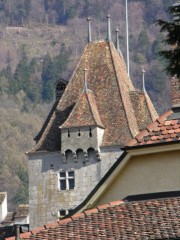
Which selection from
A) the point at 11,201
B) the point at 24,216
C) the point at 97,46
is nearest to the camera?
the point at 97,46

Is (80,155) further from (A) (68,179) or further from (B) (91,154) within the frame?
(A) (68,179)

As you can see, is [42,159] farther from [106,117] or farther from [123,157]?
[123,157]

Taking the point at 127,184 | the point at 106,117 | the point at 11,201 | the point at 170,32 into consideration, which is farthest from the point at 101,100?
the point at 11,201

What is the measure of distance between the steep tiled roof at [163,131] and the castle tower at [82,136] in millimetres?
48075

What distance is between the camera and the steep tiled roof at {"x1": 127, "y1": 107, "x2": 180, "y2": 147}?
75.7 ft

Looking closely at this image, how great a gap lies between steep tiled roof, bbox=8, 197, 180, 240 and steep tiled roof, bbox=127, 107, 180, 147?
2.94ft

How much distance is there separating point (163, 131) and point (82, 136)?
49820 mm

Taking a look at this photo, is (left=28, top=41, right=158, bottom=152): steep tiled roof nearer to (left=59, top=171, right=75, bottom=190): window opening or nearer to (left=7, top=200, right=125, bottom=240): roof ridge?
(left=59, top=171, right=75, bottom=190): window opening

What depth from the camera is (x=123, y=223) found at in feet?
71.5

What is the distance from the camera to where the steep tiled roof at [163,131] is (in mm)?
23062

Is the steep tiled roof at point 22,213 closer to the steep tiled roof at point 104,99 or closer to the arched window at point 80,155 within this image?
the steep tiled roof at point 104,99

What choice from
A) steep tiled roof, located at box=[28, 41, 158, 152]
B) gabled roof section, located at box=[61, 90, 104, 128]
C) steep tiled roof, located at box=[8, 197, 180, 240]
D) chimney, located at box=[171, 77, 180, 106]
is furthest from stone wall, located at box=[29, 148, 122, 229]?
steep tiled roof, located at box=[8, 197, 180, 240]

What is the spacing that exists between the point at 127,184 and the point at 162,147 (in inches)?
40.1

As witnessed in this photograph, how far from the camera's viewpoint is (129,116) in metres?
73.7
